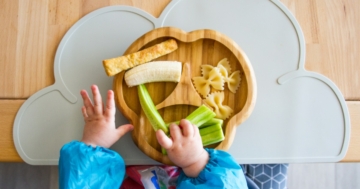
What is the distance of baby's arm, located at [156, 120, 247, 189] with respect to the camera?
0.65 m

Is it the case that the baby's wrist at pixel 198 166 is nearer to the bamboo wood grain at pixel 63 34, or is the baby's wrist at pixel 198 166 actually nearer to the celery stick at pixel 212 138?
the celery stick at pixel 212 138

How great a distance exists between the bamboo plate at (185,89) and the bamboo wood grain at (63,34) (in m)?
0.15

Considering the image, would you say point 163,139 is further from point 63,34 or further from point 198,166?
point 63,34

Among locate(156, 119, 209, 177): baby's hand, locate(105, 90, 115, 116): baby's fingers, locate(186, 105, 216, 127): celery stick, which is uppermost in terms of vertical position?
locate(105, 90, 115, 116): baby's fingers

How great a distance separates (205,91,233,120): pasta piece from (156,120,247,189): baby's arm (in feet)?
0.29

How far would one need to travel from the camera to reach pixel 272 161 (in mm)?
778

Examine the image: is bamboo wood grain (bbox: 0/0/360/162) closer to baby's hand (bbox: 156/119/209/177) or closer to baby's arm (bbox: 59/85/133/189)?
baby's arm (bbox: 59/85/133/189)

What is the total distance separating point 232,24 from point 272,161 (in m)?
0.38

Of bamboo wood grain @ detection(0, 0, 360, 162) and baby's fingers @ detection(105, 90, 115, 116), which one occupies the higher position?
bamboo wood grain @ detection(0, 0, 360, 162)

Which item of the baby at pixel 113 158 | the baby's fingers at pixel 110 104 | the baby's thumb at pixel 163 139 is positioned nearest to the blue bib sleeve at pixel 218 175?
the baby at pixel 113 158

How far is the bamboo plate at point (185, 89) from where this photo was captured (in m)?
0.72

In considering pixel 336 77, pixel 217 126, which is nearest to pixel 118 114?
pixel 217 126

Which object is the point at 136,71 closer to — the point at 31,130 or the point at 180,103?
the point at 180,103

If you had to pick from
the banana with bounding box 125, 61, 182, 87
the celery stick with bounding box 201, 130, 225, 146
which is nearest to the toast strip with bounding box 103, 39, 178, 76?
the banana with bounding box 125, 61, 182, 87
